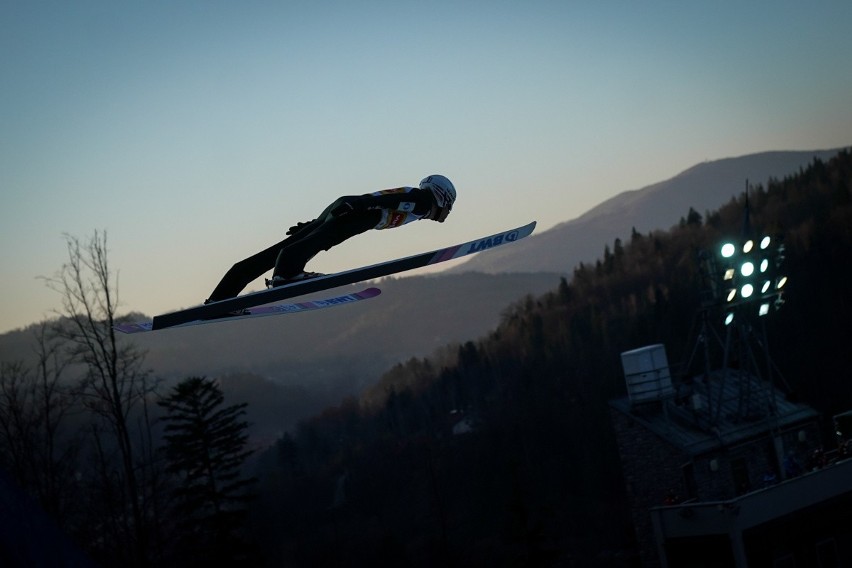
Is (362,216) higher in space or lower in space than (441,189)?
lower

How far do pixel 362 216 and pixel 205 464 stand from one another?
795 inches

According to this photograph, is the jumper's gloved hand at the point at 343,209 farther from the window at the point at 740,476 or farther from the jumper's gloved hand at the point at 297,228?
the window at the point at 740,476

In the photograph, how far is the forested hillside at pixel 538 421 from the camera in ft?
206

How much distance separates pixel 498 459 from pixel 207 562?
5402cm

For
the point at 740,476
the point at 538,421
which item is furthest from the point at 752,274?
the point at 538,421

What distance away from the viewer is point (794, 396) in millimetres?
30734

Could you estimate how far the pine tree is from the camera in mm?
24219

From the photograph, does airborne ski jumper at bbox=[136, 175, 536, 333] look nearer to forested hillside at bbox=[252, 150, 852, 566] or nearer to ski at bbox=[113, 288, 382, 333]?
ski at bbox=[113, 288, 382, 333]

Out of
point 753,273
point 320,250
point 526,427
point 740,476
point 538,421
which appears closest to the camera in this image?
point 320,250

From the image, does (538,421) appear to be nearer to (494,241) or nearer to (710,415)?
(710,415)

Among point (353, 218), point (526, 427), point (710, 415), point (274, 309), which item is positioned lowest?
point (526, 427)

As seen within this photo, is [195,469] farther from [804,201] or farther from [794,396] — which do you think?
[804,201]

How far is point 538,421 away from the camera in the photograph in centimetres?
7794

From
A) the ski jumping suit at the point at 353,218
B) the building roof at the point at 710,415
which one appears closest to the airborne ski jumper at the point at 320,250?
the ski jumping suit at the point at 353,218
